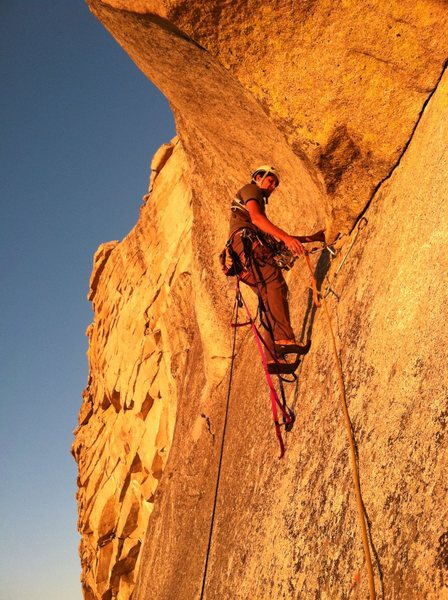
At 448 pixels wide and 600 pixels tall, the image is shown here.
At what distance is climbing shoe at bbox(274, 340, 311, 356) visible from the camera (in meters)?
4.92

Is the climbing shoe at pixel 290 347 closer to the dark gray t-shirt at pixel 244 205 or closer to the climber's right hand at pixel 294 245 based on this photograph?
the climber's right hand at pixel 294 245

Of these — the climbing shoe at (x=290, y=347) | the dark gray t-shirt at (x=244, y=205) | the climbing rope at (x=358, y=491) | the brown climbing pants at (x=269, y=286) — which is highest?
the dark gray t-shirt at (x=244, y=205)

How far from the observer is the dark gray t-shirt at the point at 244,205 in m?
5.31

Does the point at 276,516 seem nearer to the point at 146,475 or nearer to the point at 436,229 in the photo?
the point at 436,229

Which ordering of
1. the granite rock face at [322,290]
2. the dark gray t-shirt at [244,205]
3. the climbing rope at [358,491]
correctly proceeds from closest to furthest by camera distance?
the climbing rope at [358,491] < the granite rock face at [322,290] < the dark gray t-shirt at [244,205]

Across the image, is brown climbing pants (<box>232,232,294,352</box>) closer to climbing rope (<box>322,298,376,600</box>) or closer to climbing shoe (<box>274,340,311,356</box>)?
climbing shoe (<box>274,340,311,356</box>)

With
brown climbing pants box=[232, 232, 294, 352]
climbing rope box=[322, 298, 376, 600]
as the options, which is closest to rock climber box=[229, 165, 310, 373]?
brown climbing pants box=[232, 232, 294, 352]

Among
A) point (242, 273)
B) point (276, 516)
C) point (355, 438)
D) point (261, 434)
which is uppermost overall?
point (242, 273)

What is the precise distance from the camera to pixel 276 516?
427 centimetres

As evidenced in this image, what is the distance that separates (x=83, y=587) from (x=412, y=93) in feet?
45.5

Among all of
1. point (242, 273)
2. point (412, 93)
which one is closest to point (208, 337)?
point (242, 273)

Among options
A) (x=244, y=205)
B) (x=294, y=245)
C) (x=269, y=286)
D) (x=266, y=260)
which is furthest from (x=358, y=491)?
(x=244, y=205)

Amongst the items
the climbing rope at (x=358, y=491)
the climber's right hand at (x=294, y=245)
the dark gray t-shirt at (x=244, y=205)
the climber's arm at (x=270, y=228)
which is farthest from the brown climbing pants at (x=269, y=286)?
the climbing rope at (x=358, y=491)

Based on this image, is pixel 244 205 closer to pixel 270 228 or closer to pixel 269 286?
pixel 270 228
